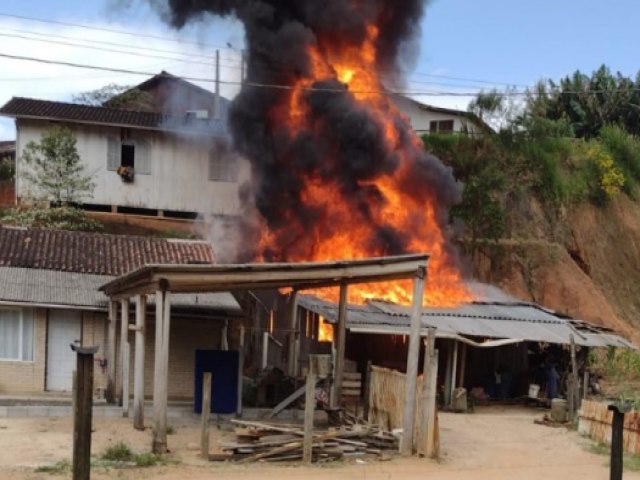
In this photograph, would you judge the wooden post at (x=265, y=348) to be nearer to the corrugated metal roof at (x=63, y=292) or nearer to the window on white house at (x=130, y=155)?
the corrugated metal roof at (x=63, y=292)

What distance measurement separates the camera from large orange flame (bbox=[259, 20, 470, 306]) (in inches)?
1034

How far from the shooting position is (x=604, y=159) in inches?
1521

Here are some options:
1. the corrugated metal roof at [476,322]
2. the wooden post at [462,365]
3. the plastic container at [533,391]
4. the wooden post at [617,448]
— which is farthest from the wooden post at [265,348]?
the wooden post at [617,448]

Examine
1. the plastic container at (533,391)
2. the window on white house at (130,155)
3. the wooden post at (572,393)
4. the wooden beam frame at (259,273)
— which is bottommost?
the plastic container at (533,391)

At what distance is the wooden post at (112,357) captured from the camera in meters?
18.0

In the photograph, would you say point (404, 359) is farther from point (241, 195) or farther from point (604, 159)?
point (604, 159)

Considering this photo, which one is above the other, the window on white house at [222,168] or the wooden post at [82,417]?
the window on white house at [222,168]

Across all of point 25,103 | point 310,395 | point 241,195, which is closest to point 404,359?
point 310,395

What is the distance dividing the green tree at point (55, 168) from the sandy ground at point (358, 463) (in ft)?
48.1

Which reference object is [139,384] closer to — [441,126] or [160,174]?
[160,174]

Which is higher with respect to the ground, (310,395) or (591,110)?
(591,110)

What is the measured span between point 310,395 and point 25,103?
23.5m

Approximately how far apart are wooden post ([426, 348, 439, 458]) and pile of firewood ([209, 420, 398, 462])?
706mm

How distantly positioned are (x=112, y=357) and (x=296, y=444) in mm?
7288
